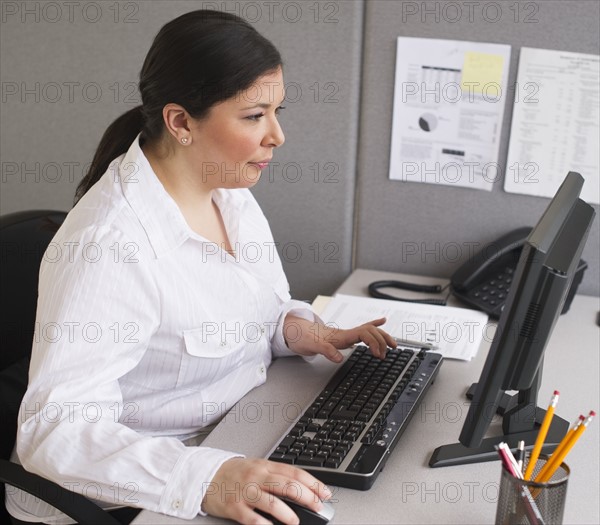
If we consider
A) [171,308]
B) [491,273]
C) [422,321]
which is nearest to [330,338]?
[422,321]

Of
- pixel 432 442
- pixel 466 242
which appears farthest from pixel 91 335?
pixel 466 242

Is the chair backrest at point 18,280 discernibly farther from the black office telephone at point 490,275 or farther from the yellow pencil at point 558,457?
the yellow pencil at point 558,457

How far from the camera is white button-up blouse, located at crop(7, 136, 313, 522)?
0.99 m

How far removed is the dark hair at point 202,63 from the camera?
116cm

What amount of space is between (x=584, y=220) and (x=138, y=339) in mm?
606

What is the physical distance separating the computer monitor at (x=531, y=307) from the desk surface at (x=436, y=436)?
5 centimetres

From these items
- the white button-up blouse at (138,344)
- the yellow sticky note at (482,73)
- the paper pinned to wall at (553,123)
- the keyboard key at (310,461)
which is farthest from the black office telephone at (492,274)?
the keyboard key at (310,461)

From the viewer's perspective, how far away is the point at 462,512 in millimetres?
959

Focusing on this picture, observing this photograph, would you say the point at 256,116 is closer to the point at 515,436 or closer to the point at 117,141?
the point at 117,141

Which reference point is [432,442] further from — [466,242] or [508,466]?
[466,242]

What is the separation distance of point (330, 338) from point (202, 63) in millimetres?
509

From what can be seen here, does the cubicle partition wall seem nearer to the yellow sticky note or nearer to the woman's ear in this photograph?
the yellow sticky note

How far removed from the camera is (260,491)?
3.05 feet

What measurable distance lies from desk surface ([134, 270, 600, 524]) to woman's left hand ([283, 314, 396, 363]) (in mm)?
29
